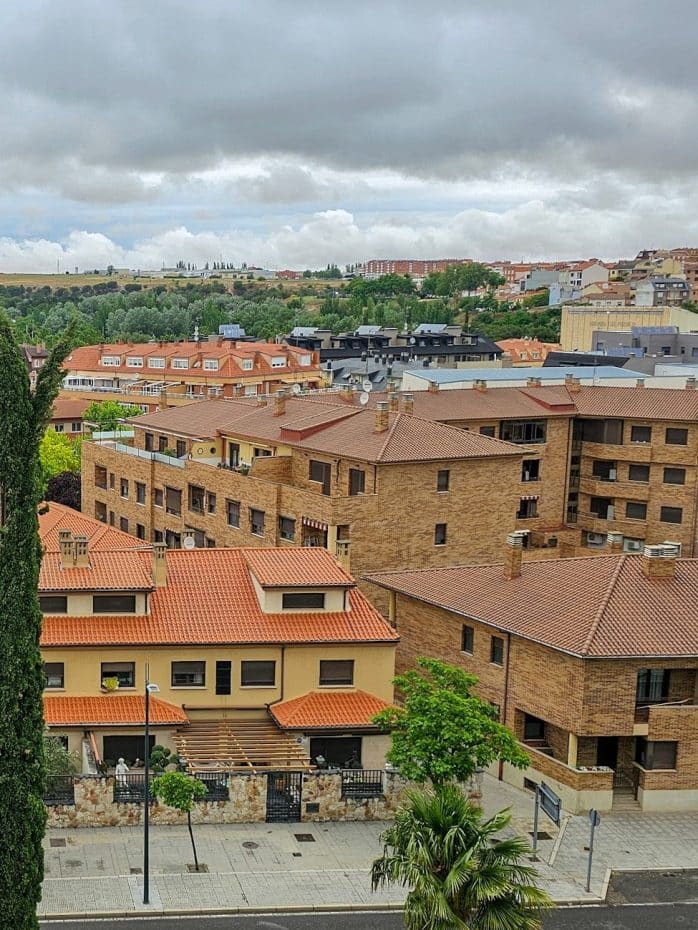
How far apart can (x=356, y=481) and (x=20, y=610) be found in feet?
118

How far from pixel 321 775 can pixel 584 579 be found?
46.9ft

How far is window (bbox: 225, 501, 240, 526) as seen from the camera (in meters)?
68.3

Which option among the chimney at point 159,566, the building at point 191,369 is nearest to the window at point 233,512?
the chimney at point 159,566

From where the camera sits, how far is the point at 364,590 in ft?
197

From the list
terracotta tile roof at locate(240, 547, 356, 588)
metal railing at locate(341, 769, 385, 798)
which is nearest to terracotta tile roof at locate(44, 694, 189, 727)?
terracotta tile roof at locate(240, 547, 356, 588)

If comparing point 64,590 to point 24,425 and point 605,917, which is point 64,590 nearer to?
point 24,425

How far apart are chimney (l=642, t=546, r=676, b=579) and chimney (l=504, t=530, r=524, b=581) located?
523cm

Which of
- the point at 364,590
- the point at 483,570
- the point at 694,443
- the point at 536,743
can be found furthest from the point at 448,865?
the point at 694,443

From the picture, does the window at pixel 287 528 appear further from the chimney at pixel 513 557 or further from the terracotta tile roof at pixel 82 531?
the chimney at pixel 513 557

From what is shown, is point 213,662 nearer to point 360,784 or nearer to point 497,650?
point 360,784

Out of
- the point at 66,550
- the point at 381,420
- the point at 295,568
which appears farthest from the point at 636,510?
the point at 66,550

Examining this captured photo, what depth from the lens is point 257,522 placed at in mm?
66688

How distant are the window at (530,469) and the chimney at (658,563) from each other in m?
31.0

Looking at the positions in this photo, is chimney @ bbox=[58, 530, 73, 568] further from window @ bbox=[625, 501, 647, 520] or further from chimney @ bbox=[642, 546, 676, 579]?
window @ bbox=[625, 501, 647, 520]
